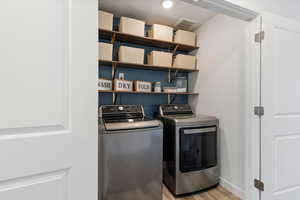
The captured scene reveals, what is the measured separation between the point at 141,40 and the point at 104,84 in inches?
33.4

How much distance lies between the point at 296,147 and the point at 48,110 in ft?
7.08

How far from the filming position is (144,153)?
155 centimetres

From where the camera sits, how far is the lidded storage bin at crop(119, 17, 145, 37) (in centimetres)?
201

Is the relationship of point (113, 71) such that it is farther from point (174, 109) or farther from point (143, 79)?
point (174, 109)

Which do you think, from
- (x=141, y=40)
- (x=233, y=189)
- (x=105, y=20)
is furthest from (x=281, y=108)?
→ (x=105, y=20)

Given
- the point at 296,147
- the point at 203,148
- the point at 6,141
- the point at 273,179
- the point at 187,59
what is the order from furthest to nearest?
the point at 187,59 → the point at 203,148 → the point at 296,147 → the point at 273,179 → the point at 6,141

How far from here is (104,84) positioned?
2.04m

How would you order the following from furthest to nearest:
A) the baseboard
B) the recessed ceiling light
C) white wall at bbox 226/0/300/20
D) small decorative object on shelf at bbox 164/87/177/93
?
small decorative object on shelf at bbox 164/87/177/93, the recessed ceiling light, the baseboard, white wall at bbox 226/0/300/20

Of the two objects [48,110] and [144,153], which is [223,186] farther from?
[48,110]

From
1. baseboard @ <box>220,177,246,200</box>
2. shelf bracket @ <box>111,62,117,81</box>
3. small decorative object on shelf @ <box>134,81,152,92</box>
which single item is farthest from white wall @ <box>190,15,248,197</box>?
shelf bracket @ <box>111,62,117,81</box>

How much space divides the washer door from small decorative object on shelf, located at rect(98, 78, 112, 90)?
1.12 m

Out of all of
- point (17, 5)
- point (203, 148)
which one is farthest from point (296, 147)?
point (17, 5)

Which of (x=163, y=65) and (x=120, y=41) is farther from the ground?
(x=120, y=41)

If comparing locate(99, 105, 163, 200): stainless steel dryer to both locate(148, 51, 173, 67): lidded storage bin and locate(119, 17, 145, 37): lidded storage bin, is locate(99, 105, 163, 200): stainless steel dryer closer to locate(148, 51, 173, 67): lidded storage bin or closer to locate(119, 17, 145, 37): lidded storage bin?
locate(148, 51, 173, 67): lidded storage bin
